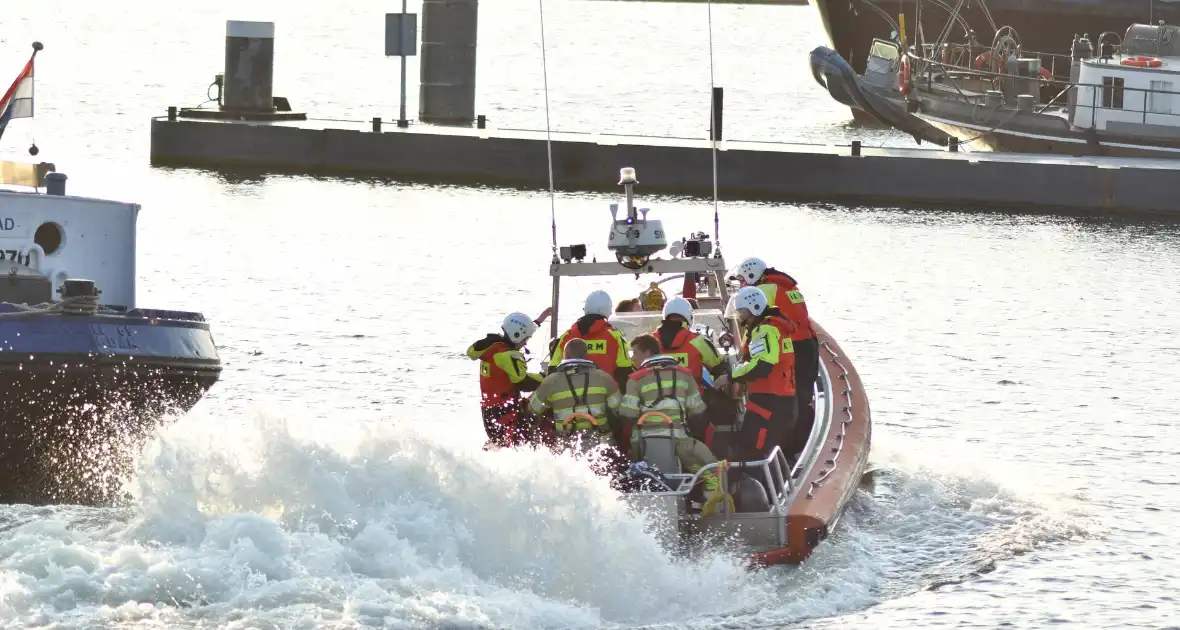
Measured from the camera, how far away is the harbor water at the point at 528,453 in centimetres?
1120

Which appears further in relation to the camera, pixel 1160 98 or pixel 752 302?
pixel 1160 98

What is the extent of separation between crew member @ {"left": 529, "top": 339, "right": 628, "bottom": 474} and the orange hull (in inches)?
45.5

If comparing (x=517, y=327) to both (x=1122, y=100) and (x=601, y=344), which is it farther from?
(x=1122, y=100)

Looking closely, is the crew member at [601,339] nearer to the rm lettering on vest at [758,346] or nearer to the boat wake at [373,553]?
the rm lettering on vest at [758,346]

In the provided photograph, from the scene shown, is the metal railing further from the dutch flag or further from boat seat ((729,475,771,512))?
boat seat ((729,475,771,512))

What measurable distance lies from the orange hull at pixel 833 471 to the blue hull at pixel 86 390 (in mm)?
4332

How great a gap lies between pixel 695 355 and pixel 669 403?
847mm

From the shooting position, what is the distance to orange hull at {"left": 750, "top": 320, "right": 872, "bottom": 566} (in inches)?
458

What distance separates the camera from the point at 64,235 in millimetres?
14234

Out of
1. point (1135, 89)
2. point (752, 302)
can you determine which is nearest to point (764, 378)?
point (752, 302)

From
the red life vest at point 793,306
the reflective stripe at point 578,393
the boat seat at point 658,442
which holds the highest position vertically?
the red life vest at point 793,306

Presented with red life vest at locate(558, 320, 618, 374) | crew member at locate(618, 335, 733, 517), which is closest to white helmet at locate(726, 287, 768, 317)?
crew member at locate(618, 335, 733, 517)

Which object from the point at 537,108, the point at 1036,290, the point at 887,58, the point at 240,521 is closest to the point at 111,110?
the point at 537,108

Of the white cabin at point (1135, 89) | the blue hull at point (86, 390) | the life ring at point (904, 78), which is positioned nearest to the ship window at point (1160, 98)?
the white cabin at point (1135, 89)
